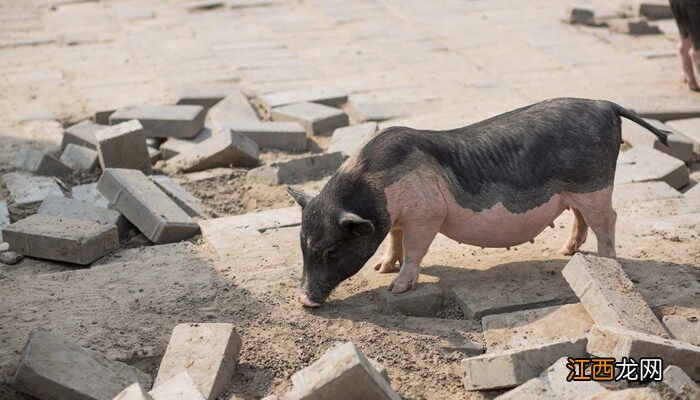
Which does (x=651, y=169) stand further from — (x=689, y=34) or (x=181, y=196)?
(x=181, y=196)

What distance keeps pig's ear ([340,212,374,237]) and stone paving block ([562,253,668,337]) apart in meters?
1.17

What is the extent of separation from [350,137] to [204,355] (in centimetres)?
429

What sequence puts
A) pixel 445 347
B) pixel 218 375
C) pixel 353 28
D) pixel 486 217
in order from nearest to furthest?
pixel 218 375 < pixel 445 347 < pixel 486 217 < pixel 353 28

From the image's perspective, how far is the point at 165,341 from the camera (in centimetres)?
573

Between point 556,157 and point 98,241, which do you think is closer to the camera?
point 556,157

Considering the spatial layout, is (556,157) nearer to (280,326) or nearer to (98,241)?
(280,326)

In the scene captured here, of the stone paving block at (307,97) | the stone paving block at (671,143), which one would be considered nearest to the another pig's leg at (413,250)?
the stone paving block at (671,143)

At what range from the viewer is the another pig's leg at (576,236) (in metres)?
6.87

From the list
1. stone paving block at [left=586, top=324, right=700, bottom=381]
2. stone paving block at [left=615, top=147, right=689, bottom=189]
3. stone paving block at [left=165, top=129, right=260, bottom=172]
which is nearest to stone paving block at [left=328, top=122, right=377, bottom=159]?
stone paving block at [left=165, top=129, right=260, bottom=172]

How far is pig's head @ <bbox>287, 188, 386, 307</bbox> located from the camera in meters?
5.95

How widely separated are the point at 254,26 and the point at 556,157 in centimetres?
794

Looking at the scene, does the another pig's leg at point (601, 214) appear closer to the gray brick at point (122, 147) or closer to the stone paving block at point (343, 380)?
the stone paving block at point (343, 380)

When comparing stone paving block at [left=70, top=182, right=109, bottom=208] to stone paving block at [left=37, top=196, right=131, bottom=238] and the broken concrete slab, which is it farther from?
the broken concrete slab

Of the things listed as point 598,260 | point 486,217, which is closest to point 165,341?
point 486,217
